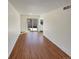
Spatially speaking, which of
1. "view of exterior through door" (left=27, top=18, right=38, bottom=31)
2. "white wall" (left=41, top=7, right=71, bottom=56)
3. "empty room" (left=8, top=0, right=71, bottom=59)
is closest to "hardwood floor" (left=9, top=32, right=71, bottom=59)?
"empty room" (left=8, top=0, right=71, bottom=59)

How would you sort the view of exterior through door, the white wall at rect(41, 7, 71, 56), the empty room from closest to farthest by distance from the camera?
the empty room → the white wall at rect(41, 7, 71, 56) → the view of exterior through door

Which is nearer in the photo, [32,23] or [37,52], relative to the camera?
[37,52]

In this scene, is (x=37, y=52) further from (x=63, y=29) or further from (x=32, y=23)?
(x=32, y=23)

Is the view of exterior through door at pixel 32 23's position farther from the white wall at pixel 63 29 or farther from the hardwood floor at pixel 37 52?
the white wall at pixel 63 29

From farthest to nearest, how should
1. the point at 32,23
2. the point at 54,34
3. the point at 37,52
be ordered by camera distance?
the point at 32,23, the point at 54,34, the point at 37,52

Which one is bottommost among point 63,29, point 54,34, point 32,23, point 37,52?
point 37,52

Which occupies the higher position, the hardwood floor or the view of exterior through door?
the view of exterior through door

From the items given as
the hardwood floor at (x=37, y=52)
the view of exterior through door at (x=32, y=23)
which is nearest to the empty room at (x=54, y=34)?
the hardwood floor at (x=37, y=52)

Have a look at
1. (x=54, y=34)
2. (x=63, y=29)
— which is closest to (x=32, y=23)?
(x=54, y=34)

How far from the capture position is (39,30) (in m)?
16.2

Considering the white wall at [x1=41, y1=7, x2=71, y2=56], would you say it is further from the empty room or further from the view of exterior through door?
the view of exterior through door
